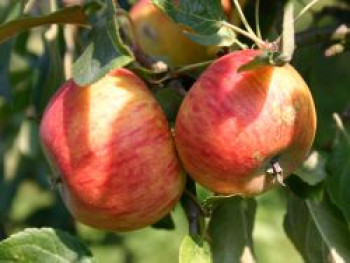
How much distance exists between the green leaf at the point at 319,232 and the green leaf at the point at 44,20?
0.44 metres

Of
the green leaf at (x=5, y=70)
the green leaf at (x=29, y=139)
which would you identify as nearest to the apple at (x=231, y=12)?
the green leaf at (x=5, y=70)

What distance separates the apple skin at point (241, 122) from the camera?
934 millimetres

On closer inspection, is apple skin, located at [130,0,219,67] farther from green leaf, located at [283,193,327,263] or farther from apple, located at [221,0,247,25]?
green leaf, located at [283,193,327,263]

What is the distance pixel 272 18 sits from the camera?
3.95 ft

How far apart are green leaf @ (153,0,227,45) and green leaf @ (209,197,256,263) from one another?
257mm

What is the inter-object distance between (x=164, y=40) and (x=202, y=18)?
1.00 ft

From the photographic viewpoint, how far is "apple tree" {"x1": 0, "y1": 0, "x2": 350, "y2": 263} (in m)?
0.95

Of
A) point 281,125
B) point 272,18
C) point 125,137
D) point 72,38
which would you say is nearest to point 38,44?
point 72,38

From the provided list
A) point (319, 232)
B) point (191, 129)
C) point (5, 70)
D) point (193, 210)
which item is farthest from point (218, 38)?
point (5, 70)

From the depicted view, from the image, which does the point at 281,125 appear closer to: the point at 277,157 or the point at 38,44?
the point at 277,157

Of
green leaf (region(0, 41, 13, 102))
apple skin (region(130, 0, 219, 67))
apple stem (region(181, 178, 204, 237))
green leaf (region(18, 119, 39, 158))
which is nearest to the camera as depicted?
apple stem (region(181, 178, 204, 237))

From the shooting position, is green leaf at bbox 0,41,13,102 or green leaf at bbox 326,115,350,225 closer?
green leaf at bbox 326,115,350,225

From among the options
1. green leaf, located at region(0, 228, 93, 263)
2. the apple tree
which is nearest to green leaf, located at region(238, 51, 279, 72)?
the apple tree

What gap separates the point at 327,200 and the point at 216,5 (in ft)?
1.20
